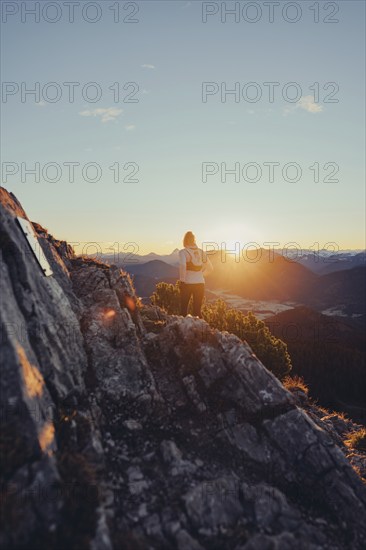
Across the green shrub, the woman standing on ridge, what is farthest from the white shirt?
the green shrub

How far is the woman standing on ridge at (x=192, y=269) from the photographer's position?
1395 centimetres

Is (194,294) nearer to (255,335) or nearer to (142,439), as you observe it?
(142,439)

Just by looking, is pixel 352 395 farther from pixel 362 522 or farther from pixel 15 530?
pixel 15 530

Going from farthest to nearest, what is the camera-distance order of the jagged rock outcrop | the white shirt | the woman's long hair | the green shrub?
the green shrub → the woman's long hair → the white shirt → the jagged rock outcrop

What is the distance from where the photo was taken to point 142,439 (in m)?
9.01

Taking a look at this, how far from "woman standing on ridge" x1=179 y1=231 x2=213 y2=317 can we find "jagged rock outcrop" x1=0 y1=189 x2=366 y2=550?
6.52ft

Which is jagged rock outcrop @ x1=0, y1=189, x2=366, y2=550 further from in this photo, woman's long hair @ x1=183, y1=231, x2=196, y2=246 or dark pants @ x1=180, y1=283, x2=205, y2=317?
woman's long hair @ x1=183, y1=231, x2=196, y2=246

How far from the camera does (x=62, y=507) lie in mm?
6246

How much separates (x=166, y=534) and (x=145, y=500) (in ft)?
2.60

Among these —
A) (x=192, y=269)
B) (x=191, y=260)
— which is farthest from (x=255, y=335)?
(x=191, y=260)

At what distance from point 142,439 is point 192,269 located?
6.82m

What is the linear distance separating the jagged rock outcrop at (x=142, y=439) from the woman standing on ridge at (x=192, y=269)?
6.52 ft

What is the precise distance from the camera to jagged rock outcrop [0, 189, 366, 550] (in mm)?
6547

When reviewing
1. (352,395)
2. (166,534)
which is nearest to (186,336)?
(166,534)
